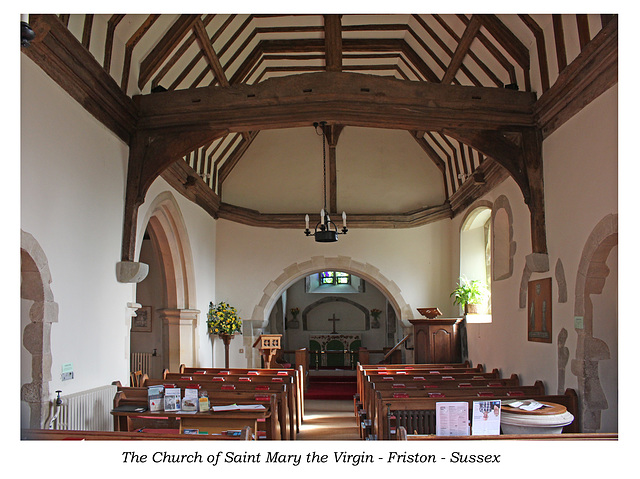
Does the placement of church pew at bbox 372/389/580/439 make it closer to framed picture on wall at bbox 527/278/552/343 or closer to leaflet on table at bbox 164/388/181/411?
→ framed picture on wall at bbox 527/278/552/343

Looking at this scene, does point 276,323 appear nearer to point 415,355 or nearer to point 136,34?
point 415,355

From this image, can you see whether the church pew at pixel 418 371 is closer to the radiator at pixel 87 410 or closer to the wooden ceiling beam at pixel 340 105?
the radiator at pixel 87 410

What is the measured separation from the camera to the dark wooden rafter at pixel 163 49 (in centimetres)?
602

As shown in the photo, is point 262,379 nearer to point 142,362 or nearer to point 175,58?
point 175,58

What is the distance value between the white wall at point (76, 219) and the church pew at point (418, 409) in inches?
98.2

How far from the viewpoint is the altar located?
15.7 meters

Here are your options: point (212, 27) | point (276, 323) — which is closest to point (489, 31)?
point (212, 27)

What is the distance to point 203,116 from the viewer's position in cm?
591

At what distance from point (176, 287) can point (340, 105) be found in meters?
4.03

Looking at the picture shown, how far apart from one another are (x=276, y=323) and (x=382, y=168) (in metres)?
6.24

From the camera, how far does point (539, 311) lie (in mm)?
5992

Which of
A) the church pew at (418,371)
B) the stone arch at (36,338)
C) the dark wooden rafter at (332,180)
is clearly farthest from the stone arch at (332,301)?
the stone arch at (36,338)

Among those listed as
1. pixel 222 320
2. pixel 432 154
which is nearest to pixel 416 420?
Answer: pixel 222 320

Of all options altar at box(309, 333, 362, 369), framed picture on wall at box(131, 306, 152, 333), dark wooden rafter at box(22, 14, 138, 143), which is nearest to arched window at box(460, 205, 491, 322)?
framed picture on wall at box(131, 306, 152, 333)
